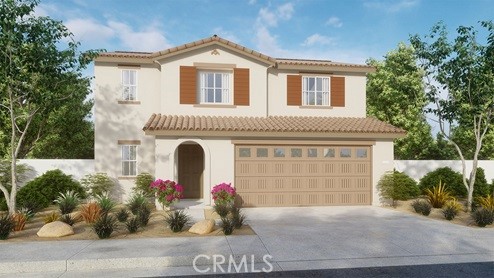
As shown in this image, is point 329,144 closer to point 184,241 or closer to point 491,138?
point 184,241

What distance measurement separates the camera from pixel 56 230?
9531 millimetres

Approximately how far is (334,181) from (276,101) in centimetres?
485

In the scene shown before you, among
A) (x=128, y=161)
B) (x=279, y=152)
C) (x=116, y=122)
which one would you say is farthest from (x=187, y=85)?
(x=279, y=152)

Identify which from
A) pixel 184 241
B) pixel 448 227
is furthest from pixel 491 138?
pixel 184 241

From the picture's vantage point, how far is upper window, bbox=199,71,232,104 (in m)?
17.1

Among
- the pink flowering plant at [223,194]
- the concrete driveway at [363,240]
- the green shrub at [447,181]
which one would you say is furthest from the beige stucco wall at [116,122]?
the green shrub at [447,181]

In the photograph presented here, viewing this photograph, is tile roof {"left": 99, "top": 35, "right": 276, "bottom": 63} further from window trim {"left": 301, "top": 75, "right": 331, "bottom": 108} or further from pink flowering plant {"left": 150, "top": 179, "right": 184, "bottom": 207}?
pink flowering plant {"left": 150, "top": 179, "right": 184, "bottom": 207}

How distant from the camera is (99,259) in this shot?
7.30 m

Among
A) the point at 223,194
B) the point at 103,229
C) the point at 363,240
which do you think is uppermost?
the point at 223,194

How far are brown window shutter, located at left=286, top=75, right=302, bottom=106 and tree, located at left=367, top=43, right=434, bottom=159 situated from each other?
1049 centimetres

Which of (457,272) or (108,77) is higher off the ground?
(108,77)

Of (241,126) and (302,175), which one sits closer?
(241,126)

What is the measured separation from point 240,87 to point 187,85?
2464mm

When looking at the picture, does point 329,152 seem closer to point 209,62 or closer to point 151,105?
point 209,62
